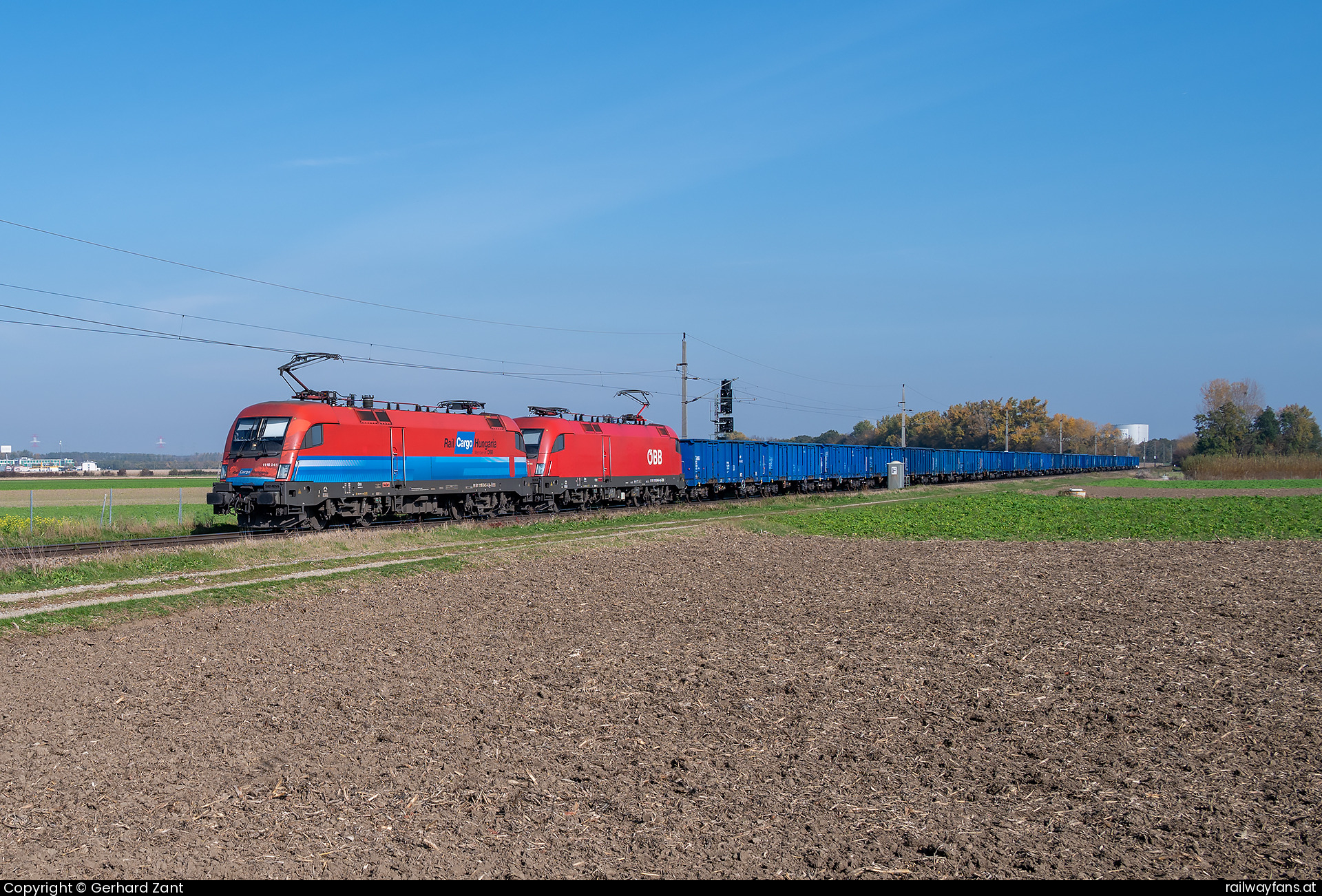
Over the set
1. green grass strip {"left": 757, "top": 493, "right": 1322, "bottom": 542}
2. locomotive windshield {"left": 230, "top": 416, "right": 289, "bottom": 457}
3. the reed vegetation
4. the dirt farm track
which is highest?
locomotive windshield {"left": 230, "top": 416, "right": 289, "bottom": 457}

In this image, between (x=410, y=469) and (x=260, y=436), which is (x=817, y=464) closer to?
(x=410, y=469)

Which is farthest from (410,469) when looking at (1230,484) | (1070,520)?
(1230,484)

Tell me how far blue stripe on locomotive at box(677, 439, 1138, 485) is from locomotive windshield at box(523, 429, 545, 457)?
1127 cm

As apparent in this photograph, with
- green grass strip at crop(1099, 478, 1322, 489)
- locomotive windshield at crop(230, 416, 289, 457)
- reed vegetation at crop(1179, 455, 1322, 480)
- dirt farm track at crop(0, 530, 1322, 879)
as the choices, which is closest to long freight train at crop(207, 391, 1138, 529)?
locomotive windshield at crop(230, 416, 289, 457)

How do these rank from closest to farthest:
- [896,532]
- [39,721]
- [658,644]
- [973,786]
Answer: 1. [973,786]
2. [39,721]
3. [658,644]
4. [896,532]

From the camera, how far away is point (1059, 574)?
18141mm

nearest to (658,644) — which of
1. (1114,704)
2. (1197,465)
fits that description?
(1114,704)

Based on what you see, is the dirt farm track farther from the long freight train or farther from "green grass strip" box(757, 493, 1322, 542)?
"green grass strip" box(757, 493, 1322, 542)

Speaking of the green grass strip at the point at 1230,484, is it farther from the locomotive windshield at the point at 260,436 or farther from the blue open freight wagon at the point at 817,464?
the locomotive windshield at the point at 260,436

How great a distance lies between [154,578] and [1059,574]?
1837 cm

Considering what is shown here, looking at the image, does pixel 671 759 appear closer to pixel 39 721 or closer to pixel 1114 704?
pixel 1114 704

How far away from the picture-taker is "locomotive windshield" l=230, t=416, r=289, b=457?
24.8 meters

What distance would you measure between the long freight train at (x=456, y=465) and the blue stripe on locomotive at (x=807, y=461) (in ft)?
0.34

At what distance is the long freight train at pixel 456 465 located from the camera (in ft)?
82.3
